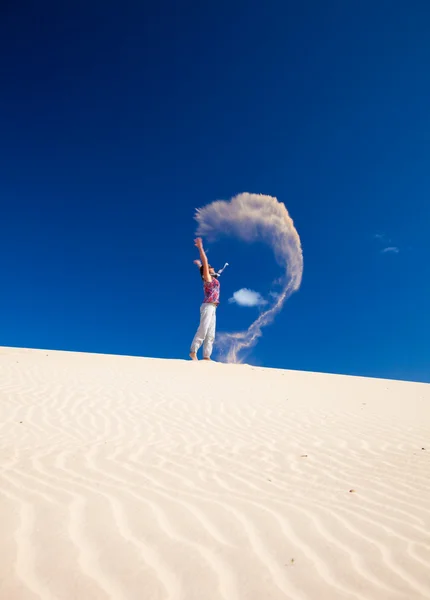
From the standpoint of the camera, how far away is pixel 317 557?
2.62m

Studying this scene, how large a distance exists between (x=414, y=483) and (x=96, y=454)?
3.86 m

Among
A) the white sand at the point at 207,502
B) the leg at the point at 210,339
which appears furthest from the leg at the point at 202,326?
the white sand at the point at 207,502

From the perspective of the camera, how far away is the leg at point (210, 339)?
14023 mm

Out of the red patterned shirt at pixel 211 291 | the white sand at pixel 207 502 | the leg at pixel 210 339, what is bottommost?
the white sand at pixel 207 502

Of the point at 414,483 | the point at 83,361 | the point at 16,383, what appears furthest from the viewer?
the point at 83,361

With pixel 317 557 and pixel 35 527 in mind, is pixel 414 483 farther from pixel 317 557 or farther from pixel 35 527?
pixel 35 527

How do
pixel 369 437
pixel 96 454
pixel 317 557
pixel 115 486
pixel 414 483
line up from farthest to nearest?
pixel 369 437 < pixel 96 454 < pixel 414 483 < pixel 115 486 < pixel 317 557

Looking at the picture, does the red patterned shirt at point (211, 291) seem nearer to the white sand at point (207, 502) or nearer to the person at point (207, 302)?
the person at point (207, 302)

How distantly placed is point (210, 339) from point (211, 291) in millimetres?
1881

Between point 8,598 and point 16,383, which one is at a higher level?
point 16,383

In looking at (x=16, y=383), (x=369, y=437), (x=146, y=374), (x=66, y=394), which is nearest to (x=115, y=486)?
(x=369, y=437)

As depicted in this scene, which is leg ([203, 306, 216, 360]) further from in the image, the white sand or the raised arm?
the white sand

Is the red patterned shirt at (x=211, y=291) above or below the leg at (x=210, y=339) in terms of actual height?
above

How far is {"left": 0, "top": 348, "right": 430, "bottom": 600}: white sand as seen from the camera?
2322mm
